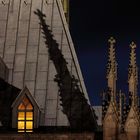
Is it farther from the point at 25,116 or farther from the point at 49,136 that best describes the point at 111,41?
the point at 25,116

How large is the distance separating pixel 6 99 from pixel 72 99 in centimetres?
377

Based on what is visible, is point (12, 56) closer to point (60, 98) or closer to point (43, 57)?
point (43, 57)

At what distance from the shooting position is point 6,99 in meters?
34.5

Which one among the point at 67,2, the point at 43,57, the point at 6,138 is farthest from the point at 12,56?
the point at 67,2

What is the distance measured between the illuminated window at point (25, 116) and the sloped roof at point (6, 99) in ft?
2.14

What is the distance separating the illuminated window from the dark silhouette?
6.74 ft

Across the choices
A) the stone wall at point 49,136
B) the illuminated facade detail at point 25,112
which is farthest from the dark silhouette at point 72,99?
the stone wall at point 49,136

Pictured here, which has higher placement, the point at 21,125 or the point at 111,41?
the point at 111,41

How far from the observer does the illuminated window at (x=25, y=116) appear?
33.1 m

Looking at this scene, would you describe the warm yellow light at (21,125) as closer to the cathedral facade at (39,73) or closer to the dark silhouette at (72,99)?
the cathedral facade at (39,73)

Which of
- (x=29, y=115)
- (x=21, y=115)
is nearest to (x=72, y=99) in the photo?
(x=29, y=115)

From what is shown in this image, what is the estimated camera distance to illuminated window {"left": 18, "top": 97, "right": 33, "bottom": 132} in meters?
33.1

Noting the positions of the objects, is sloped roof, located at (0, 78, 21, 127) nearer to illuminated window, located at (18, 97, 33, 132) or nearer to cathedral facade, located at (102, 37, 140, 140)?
illuminated window, located at (18, 97, 33, 132)

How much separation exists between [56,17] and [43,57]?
335cm
